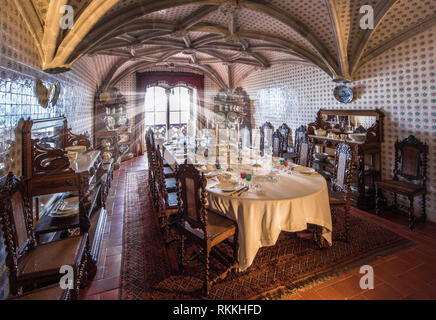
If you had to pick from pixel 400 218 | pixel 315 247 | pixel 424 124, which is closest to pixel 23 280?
pixel 315 247

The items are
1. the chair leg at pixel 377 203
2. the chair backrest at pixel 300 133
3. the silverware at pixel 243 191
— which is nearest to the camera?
the silverware at pixel 243 191

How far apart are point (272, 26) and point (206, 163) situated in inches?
142

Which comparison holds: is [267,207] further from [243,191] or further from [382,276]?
[382,276]

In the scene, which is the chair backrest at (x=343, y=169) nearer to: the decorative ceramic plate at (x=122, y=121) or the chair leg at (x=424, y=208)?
the chair leg at (x=424, y=208)

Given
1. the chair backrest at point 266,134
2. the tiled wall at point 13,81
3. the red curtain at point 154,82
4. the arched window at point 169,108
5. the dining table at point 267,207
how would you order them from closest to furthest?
1. the tiled wall at point 13,81
2. the dining table at point 267,207
3. the chair backrest at point 266,134
4. the red curtain at point 154,82
5. the arched window at point 169,108

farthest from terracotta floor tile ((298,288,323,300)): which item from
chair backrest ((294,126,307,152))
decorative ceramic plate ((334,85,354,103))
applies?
chair backrest ((294,126,307,152))

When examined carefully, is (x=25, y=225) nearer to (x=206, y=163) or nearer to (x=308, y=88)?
(x=206, y=163)

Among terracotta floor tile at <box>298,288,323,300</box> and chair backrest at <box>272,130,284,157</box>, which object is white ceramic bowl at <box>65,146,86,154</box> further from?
chair backrest at <box>272,130,284,157</box>

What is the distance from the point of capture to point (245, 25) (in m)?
5.74

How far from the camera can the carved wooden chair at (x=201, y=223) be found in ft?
8.03

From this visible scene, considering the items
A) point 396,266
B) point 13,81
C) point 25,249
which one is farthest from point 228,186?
point 13,81

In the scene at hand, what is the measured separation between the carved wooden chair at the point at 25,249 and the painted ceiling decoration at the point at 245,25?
6.66 feet

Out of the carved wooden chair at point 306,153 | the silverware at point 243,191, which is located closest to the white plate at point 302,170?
the carved wooden chair at point 306,153

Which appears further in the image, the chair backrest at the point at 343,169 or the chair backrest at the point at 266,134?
the chair backrest at the point at 266,134
